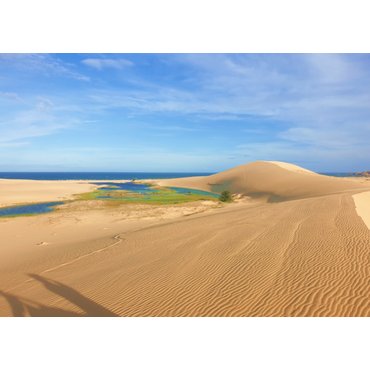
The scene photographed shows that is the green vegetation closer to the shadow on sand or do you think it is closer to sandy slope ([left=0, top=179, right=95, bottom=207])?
sandy slope ([left=0, top=179, right=95, bottom=207])

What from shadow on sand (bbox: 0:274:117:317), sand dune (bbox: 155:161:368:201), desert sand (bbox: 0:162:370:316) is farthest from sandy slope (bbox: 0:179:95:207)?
sand dune (bbox: 155:161:368:201)

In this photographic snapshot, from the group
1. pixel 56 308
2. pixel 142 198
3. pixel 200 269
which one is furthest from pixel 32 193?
pixel 200 269

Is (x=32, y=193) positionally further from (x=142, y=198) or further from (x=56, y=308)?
(x=56, y=308)

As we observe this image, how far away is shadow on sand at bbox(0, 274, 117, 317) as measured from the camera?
6.73 meters

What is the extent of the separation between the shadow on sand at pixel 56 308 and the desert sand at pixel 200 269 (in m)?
0.03

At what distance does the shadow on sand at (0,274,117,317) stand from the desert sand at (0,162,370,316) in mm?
31

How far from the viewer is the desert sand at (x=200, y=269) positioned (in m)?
6.76

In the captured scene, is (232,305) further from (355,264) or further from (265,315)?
(355,264)

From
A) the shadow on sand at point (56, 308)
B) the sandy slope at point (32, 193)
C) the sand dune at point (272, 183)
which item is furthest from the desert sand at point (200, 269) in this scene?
the sand dune at point (272, 183)

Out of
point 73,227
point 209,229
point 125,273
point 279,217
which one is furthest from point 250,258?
point 73,227

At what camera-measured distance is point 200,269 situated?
9.27 metres

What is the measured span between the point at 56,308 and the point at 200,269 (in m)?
4.58

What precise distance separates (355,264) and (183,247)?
670 cm

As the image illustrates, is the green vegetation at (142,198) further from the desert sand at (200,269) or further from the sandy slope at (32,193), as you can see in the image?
the desert sand at (200,269)
